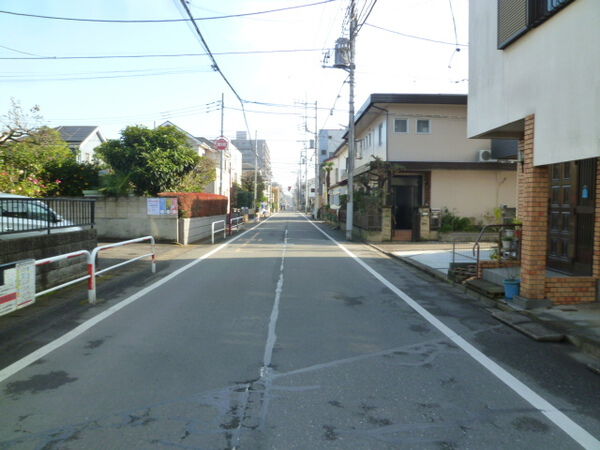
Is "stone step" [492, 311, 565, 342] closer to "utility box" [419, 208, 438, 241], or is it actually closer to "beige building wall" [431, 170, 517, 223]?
"utility box" [419, 208, 438, 241]

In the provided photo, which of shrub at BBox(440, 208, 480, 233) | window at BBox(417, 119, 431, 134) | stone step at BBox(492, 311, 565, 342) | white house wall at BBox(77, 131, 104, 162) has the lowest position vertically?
stone step at BBox(492, 311, 565, 342)

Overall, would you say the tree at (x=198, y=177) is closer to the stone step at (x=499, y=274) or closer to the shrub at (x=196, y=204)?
the shrub at (x=196, y=204)

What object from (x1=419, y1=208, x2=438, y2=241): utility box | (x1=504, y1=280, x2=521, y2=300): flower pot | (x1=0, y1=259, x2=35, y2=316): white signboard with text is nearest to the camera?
(x1=0, y1=259, x2=35, y2=316): white signboard with text

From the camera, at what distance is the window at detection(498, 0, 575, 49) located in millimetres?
7009

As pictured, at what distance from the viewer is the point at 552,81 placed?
271 inches

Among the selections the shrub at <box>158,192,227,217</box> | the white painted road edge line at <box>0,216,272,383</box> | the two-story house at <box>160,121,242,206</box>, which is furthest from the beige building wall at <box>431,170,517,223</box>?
the white painted road edge line at <box>0,216,272,383</box>

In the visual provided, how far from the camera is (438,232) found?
22312mm

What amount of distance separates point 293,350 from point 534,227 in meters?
4.54

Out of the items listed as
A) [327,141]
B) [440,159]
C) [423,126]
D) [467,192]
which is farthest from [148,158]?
[327,141]

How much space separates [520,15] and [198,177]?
19979mm

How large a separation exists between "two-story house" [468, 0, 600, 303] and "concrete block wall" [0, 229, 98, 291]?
329 inches

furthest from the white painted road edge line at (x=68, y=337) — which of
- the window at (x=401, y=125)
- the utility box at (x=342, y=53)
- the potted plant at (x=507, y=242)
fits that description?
the utility box at (x=342, y=53)

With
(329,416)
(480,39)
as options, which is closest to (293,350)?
(329,416)

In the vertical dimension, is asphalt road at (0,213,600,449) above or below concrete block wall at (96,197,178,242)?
below
